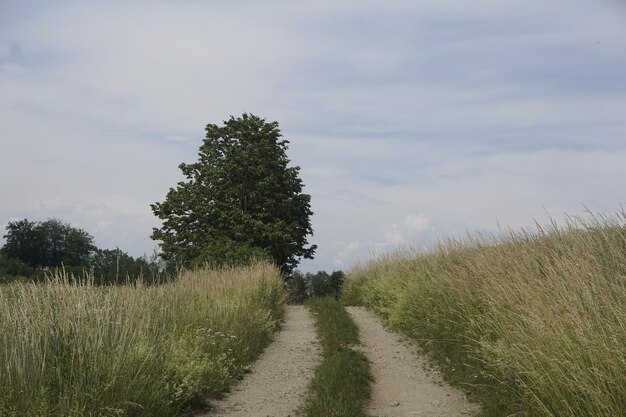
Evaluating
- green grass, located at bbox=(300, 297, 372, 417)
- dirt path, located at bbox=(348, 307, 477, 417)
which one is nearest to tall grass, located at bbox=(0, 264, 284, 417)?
green grass, located at bbox=(300, 297, 372, 417)

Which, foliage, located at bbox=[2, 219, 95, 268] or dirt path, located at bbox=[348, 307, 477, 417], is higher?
foliage, located at bbox=[2, 219, 95, 268]

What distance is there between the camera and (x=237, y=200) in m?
33.5

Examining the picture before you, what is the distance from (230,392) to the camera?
8414 millimetres

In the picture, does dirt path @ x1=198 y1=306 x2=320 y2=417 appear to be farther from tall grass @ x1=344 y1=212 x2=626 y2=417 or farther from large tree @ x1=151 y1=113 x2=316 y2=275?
large tree @ x1=151 y1=113 x2=316 y2=275

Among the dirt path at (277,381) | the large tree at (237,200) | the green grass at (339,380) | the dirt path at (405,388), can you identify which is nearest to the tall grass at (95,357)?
the dirt path at (277,381)

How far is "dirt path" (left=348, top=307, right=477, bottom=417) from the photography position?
7.24 m

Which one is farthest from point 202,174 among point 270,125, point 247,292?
point 247,292

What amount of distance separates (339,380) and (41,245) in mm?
26862

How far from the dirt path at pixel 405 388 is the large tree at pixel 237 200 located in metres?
18.8

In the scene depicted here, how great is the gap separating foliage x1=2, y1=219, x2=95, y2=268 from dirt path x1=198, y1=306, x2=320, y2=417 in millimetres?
20247

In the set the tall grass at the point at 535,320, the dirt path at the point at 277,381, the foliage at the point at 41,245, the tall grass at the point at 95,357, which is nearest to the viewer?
the tall grass at the point at 535,320

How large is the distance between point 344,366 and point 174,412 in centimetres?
332

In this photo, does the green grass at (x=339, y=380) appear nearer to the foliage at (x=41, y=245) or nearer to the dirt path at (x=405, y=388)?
the dirt path at (x=405, y=388)

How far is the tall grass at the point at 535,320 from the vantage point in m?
4.90
